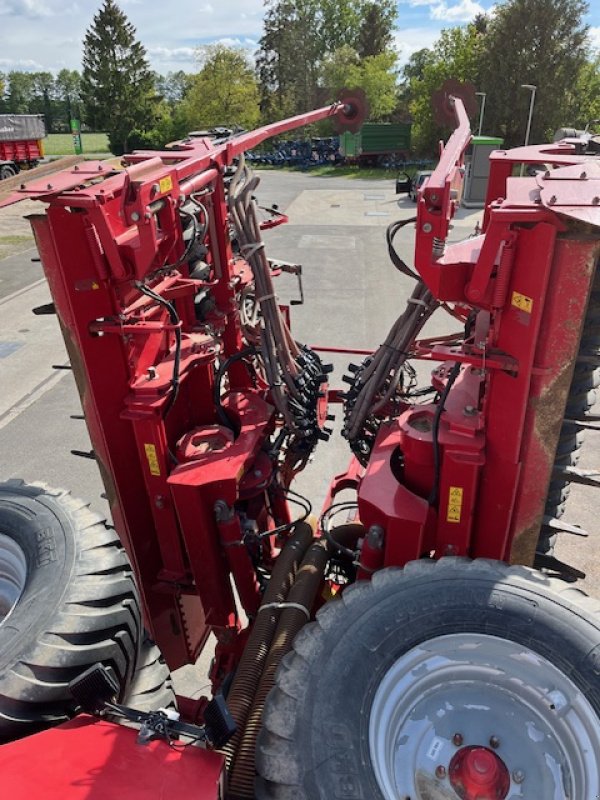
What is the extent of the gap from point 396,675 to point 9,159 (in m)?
30.5

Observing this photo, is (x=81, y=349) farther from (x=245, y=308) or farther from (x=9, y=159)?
(x=9, y=159)

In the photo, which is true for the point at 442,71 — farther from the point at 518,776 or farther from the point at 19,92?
the point at 19,92

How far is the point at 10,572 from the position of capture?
282 cm

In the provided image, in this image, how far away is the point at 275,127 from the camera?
396 centimetres

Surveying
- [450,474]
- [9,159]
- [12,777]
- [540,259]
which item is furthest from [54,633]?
[9,159]

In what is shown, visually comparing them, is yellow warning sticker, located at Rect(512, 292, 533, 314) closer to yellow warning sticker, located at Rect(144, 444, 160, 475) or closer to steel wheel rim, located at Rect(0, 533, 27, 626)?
yellow warning sticker, located at Rect(144, 444, 160, 475)

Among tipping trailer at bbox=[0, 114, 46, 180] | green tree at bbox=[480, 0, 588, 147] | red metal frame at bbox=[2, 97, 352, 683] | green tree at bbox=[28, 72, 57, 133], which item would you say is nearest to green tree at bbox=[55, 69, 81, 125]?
green tree at bbox=[28, 72, 57, 133]

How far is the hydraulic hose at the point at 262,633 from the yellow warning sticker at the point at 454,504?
3.17ft

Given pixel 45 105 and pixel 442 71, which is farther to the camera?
pixel 45 105

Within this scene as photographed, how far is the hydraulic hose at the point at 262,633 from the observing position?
8.30 ft

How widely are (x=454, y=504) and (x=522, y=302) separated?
0.86m

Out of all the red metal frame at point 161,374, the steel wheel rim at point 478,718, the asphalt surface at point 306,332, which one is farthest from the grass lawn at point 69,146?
the steel wheel rim at point 478,718

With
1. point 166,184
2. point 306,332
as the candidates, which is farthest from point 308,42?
point 166,184

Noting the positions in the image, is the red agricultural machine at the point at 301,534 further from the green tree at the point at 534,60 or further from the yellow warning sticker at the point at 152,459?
the green tree at the point at 534,60
